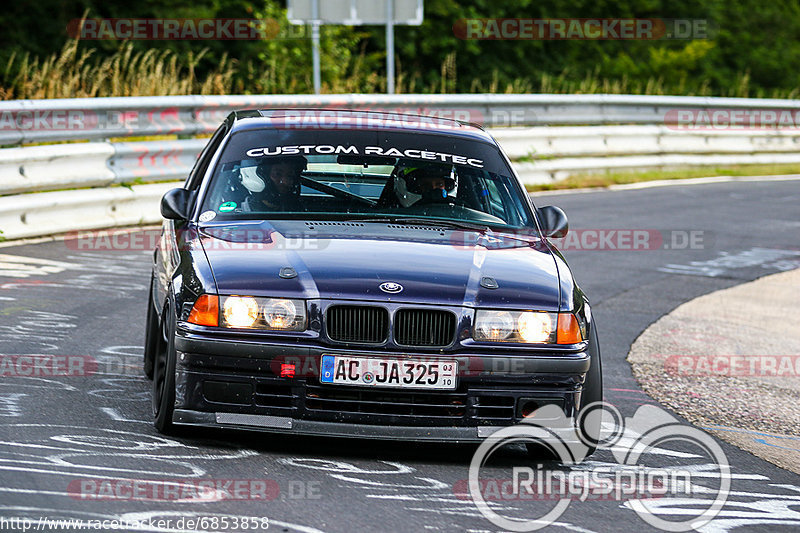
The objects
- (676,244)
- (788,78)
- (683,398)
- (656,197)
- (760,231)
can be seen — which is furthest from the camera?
(788,78)

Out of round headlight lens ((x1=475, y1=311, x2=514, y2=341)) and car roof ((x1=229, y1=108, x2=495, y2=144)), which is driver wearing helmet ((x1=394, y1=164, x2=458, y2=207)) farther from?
round headlight lens ((x1=475, y1=311, x2=514, y2=341))

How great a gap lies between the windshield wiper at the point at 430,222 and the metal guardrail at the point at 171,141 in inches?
41.7

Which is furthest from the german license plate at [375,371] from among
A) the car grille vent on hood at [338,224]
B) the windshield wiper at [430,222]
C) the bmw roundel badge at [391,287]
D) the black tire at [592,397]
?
the windshield wiper at [430,222]

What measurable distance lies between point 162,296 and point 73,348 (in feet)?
4.22

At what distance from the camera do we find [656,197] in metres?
18.4

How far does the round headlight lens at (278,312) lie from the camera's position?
17.7 ft

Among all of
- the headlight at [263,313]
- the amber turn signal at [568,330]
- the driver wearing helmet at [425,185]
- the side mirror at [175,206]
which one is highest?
the driver wearing helmet at [425,185]

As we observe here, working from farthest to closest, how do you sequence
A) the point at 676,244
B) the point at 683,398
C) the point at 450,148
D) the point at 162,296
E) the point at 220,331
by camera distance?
1. the point at 676,244
2. the point at 683,398
3. the point at 450,148
4. the point at 162,296
5. the point at 220,331

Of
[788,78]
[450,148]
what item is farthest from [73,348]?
[788,78]

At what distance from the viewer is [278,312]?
5391 mm

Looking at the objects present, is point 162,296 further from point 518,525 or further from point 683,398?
point 683,398

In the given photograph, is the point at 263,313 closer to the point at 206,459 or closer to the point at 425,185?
the point at 206,459

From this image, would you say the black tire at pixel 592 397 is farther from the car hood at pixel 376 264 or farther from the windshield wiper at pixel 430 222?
the windshield wiper at pixel 430 222

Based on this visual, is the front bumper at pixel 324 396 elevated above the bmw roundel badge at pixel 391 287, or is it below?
below
